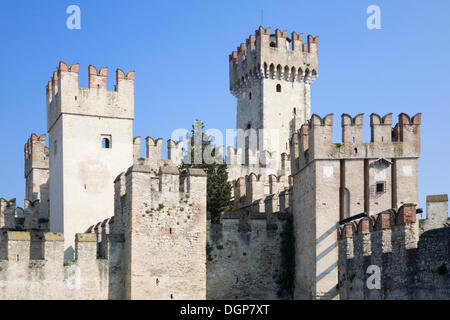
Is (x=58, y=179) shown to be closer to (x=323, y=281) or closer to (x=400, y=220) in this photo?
A: (x=323, y=281)

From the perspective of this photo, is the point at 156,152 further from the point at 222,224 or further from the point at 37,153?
the point at 222,224

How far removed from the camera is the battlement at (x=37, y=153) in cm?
Answer: 5512

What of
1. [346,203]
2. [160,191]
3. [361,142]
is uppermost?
[361,142]

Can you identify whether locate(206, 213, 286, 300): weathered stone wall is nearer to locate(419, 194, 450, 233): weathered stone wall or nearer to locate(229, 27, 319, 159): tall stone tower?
locate(419, 194, 450, 233): weathered stone wall

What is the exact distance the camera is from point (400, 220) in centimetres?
3027

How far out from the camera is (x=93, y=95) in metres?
44.3

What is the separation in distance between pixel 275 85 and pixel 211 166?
52.7ft

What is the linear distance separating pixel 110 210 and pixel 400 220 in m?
17.8

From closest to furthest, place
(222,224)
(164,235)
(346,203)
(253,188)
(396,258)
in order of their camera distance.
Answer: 1. (396,258)
2. (164,235)
3. (346,203)
4. (222,224)
5. (253,188)

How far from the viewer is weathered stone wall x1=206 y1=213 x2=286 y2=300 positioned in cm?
4078

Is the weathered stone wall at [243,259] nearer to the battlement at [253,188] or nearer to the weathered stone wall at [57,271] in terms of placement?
the battlement at [253,188]

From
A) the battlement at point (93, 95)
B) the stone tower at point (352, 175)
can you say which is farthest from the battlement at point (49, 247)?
the battlement at point (93, 95)

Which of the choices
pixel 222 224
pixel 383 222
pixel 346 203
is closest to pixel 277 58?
pixel 222 224
